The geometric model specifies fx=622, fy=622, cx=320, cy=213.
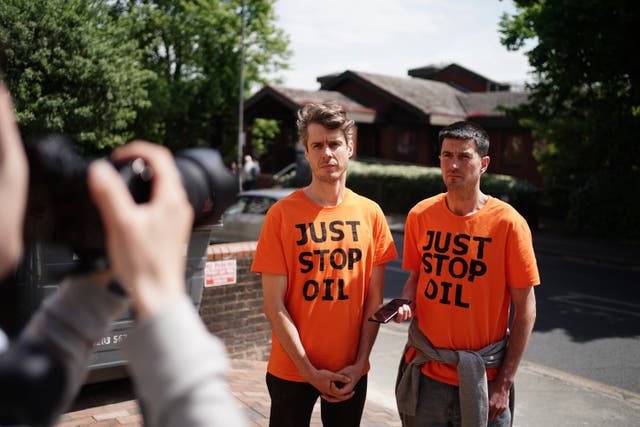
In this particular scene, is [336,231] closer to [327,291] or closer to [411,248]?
[327,291]

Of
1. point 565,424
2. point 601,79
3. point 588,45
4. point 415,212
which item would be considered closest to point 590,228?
point 601,79

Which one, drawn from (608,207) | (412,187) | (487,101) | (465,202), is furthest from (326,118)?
(487,101)

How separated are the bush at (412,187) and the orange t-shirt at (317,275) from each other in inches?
641

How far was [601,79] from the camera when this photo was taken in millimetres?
14609

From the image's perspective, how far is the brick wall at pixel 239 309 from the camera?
17.6ft

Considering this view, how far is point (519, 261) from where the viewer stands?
2904 mm

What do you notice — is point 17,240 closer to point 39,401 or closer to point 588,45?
point 39,401

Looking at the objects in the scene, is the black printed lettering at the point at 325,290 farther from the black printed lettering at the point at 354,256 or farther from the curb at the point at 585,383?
the curb at the point at 585,383

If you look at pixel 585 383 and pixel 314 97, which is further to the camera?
pixel 314 97

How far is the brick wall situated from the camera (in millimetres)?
5371

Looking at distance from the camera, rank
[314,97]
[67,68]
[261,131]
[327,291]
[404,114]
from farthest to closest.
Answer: [261,131]
[404,114]
[314,97]
[67,68]
[327,291]

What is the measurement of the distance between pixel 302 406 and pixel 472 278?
100 centimetres

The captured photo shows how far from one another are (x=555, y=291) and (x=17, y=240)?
1019 cm

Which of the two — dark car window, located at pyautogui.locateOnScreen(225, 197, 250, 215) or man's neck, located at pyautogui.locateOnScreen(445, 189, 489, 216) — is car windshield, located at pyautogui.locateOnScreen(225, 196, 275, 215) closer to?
dark car window, located at pyautogui.locateOnScreen(225, 197, 250, 215)
